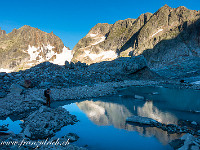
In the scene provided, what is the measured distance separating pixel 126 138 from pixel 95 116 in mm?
4129

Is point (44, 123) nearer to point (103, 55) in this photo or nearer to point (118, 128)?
point (118, 128)

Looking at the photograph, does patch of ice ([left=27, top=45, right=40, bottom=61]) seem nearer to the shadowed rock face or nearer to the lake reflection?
the shadowed rock face

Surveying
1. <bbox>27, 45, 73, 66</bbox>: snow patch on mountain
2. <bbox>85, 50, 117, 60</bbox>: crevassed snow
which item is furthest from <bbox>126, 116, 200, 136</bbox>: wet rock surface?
<bbox>27, 45, 73, 66</bbox>: snow patch on mountain

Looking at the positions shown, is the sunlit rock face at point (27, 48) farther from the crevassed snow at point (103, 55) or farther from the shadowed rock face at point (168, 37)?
the shadowed rock face at point (168, 37)

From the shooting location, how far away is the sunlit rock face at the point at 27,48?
517 ft

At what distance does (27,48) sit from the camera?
170m

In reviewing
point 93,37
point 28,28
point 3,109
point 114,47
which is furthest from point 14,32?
point 3,109

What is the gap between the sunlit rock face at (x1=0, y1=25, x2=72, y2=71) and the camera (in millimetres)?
157587

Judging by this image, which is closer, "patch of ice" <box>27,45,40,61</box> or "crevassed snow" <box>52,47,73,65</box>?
"patch of ice" <box>27,45,40,61</box>

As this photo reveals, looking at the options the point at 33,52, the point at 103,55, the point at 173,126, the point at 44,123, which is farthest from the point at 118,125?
the point at 33,52

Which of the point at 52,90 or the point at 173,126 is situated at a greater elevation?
the point at 52,90

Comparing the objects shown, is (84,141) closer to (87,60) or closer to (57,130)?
(57,130)

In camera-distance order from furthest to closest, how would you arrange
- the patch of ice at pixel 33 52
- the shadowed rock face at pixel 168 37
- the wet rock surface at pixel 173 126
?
the patch of ice at pixel 33 52, the shadowed rock face at pixel 168 37, the wet rock surface at pixel 173 126

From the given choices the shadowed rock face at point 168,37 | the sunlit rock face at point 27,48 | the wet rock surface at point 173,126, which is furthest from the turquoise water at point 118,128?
the sunlit rock face at point 27,48
